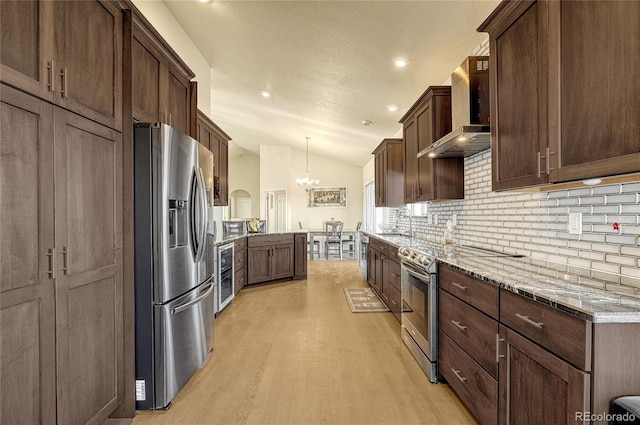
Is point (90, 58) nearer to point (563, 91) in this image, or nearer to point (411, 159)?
point (563, 91)

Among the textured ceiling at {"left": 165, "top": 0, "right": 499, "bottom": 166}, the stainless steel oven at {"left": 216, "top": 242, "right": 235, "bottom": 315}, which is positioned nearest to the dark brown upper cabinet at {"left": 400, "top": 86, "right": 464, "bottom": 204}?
the textured ceiling at {"left": 165, "top": 0, "right": 499, "bottom": 166}

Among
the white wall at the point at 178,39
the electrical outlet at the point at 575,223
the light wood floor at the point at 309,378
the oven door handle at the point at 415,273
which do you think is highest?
the white wall at the point at 178,39

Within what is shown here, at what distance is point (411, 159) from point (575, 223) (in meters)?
2.33

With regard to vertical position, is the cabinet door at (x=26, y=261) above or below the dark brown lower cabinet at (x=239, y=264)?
above

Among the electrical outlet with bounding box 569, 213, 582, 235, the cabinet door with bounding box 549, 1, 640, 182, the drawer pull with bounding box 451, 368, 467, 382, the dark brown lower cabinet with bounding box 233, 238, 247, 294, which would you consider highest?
the cabinet door with bounding box 549, 1, 640, 182

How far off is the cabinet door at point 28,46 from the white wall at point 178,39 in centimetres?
203

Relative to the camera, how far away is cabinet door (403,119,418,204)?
3.95 meters

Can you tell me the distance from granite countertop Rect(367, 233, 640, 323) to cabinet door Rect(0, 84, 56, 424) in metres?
2.07

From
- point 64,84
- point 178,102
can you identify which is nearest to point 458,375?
point 64,84

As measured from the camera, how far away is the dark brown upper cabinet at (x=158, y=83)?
2270 mm

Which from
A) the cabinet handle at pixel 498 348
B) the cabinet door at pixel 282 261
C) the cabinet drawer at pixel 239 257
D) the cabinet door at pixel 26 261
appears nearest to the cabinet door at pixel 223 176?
the cabinet drawer at pixel 239 257

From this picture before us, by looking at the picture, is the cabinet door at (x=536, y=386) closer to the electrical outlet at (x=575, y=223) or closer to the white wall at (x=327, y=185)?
the electrical outlet at (x=575, y=223)

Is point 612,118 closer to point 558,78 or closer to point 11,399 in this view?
point 558,78
